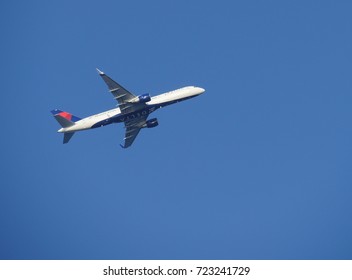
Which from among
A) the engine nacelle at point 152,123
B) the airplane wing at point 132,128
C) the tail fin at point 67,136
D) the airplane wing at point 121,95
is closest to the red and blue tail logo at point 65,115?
the tail fin at point 67,136

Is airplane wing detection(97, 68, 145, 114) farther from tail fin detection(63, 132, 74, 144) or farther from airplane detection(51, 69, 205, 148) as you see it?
tail fin detection(63, 132, 74, 144)

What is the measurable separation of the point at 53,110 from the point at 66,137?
5.49 metres

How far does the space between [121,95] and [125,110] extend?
3118 millimetres

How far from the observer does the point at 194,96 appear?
120 m

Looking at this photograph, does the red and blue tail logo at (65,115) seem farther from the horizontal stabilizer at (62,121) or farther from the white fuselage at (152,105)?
the white fuselage at (152,105)

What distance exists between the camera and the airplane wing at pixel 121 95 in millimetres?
111669

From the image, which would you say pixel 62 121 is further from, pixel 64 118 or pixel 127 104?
pixel 127 104
